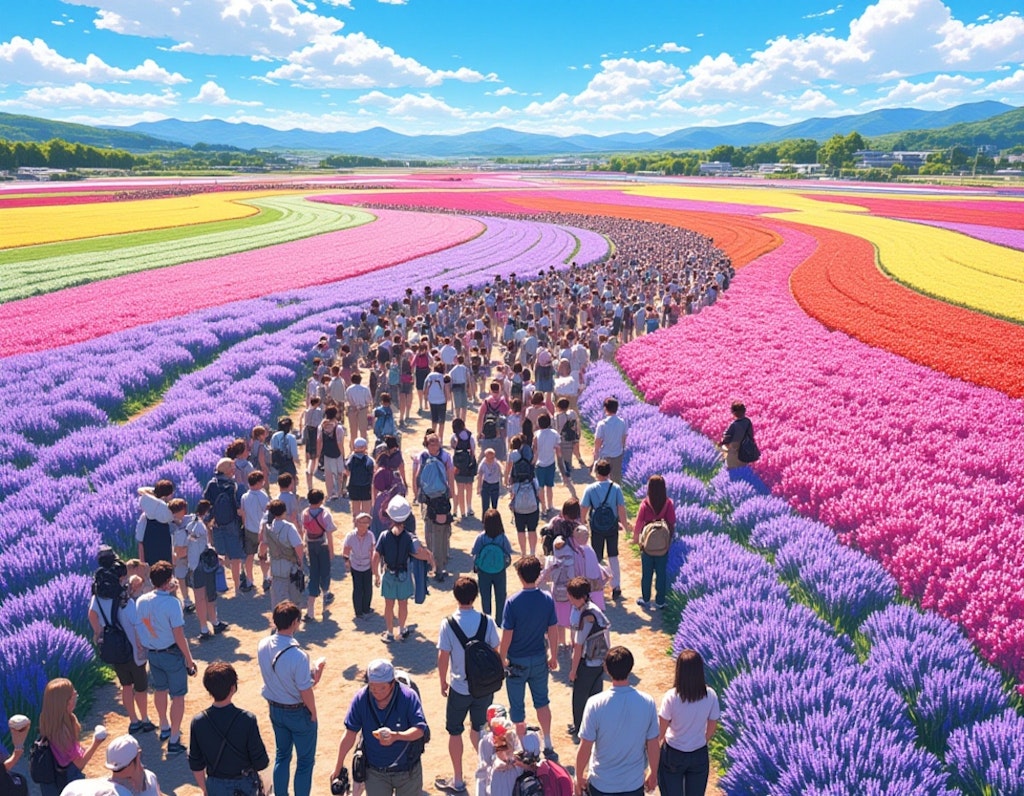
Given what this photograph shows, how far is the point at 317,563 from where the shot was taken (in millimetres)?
9188

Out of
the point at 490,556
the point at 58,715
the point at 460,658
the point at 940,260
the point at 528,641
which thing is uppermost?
the point at 58,715

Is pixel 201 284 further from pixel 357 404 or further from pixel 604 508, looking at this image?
pixel 604 508

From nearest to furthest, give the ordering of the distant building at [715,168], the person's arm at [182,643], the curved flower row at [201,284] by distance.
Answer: the person's arm at [182,643] → the curved flower row at [201,284] → the distant building at [715,168]

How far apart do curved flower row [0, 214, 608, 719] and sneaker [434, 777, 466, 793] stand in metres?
3.88

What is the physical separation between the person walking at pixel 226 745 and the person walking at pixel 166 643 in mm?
1621

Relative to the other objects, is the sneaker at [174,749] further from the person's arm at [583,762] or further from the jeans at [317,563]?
the person's arm at [583,762]

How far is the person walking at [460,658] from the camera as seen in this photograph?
6125mm

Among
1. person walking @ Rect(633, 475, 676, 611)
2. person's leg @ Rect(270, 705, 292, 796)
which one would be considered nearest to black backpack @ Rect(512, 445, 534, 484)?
person walking @ Rect(633, 475, 676, 611)

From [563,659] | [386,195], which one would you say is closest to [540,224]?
[386,195]

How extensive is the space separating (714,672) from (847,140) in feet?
655

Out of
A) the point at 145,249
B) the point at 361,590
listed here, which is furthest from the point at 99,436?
the point at 145,249

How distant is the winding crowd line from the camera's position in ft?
17.1

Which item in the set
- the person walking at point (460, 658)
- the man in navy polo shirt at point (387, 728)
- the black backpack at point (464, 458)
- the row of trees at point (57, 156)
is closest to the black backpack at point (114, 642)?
the man in navy polo shirt at point (387, 728)

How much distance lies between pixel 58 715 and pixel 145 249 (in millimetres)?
51814
